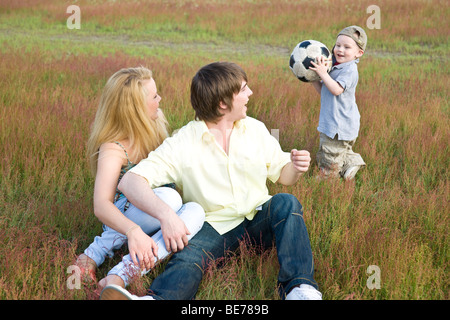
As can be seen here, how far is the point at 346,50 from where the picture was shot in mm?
4219

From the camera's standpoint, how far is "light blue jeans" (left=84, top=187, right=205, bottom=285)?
264cm

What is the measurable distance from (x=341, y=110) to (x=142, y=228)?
234cm

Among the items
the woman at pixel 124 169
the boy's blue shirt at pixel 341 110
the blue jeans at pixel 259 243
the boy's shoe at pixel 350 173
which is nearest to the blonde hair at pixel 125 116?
the woman at pixel 124 169

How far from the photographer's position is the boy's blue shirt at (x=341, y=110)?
167 inches

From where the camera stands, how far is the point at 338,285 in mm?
2572

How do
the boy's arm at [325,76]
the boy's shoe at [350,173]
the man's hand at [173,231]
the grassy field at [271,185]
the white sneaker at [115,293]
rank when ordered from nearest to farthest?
the white sneaker at [115,293]
the man's hand at [173,231]
the grassy field at [271,185]
the boy's arm at [325,76]
the boy's shoe at [350,173]

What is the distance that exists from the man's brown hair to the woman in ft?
1.52

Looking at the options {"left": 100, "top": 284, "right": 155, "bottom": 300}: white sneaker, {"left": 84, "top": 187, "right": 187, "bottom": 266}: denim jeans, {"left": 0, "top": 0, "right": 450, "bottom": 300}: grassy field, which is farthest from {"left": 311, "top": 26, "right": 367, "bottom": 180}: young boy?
{"left": 100, "top": 284, "right": 155, "bottom": 300}: white sneaker

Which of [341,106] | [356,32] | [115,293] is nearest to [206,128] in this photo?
[115,293]

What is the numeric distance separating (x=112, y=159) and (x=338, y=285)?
1607 millimetres

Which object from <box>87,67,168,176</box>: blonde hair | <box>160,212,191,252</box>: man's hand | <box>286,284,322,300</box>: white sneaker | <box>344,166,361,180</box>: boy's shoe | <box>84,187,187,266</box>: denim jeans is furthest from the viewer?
<box>344,166,361,180</box>: boy's shoe

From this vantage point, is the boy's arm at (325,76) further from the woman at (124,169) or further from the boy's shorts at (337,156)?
the woman at (124,169)

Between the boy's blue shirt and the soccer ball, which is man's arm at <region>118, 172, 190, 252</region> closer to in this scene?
the soccer ball
